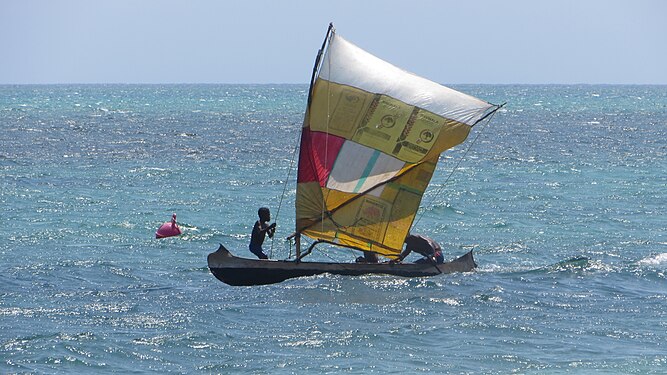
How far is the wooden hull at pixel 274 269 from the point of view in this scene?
80.3 feet

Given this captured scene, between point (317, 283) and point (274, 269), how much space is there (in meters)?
0.93

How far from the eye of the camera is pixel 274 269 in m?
24.6

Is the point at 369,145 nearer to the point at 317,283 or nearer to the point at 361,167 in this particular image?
the point at 361,167

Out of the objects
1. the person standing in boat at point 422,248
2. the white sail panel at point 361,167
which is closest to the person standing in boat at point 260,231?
the white sail panel at point 361,167

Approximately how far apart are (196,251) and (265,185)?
1554cm

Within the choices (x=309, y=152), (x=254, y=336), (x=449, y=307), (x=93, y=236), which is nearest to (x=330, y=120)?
(x=309, y=152)

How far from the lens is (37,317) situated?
21.5m

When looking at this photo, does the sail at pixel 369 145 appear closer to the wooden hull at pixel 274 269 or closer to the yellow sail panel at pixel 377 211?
the yellow sail panel at pixel 377 211

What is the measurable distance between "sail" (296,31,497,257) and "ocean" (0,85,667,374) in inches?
48.7

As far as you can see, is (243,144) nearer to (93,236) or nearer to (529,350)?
(93,236)

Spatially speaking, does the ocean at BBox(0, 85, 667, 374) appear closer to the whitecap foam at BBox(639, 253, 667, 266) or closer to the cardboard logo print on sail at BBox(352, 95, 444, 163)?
the whitecap foam at BBox(639, 253, 667, 266)

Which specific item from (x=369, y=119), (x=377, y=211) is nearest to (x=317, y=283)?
(x=377, y=211)

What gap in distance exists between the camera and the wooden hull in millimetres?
24484

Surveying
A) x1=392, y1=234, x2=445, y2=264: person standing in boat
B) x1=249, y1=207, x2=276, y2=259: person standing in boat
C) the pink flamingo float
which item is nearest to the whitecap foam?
x1=392, y1=234, x2=445, y2=264: person standing in boat
